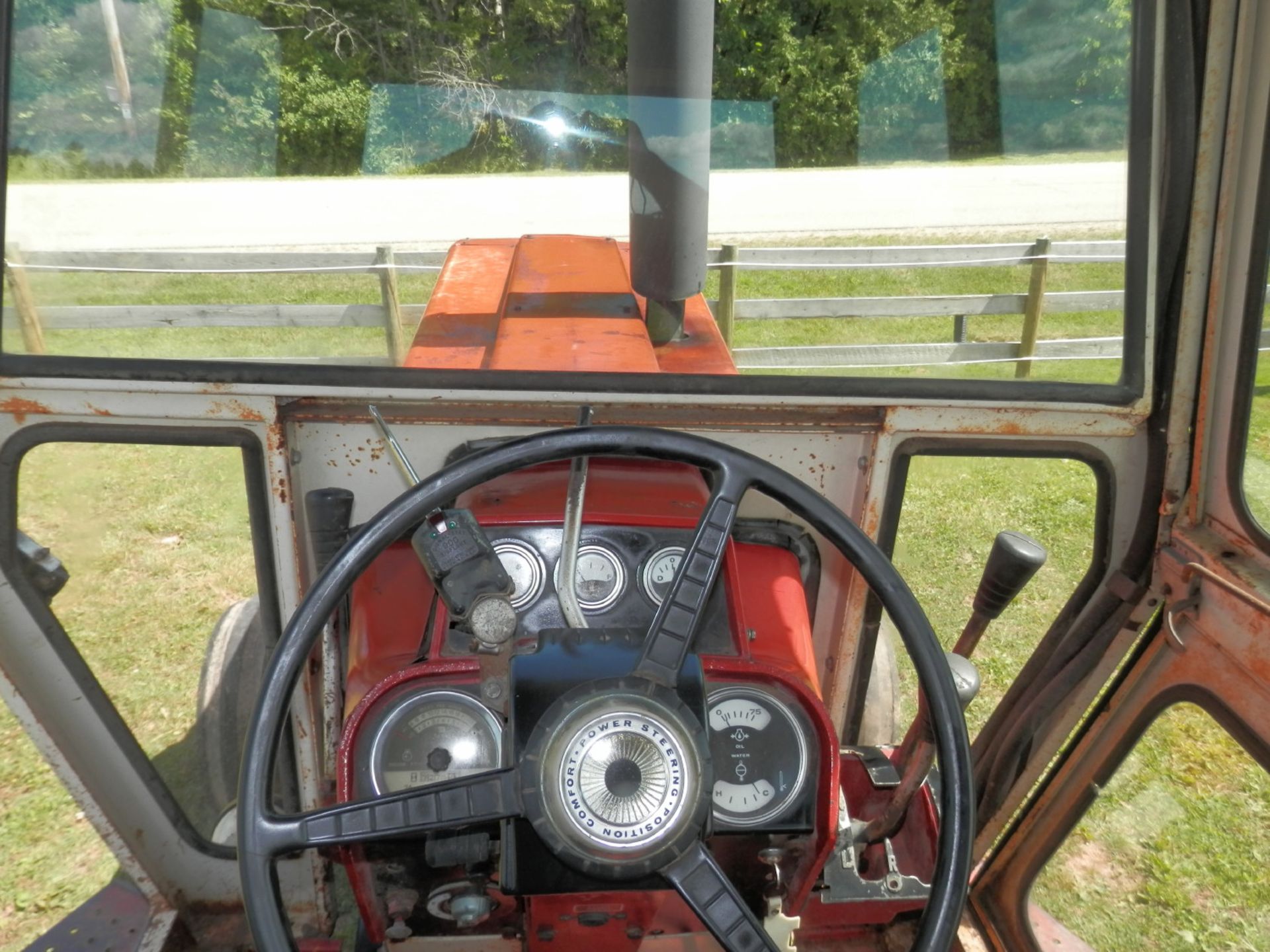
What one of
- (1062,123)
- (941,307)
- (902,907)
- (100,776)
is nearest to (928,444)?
(941,307)

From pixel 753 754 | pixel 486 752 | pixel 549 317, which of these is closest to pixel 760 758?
pixel 753 754

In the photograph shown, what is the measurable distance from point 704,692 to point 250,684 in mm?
1177

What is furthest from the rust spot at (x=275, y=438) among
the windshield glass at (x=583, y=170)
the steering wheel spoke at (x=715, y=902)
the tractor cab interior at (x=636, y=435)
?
the steering wheel spoke at (x=715, y=902)

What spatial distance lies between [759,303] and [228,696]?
4.45 feet

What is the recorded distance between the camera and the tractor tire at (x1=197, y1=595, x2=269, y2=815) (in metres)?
1.94

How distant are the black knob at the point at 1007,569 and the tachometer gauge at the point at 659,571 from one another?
1.71 ft

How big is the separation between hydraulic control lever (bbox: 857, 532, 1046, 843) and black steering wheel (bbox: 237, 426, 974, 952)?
254 millimetres

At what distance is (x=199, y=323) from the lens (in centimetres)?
150

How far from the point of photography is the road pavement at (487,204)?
1387 millimetres

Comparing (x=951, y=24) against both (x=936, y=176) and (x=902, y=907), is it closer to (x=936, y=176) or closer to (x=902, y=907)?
(x=936, y=176)

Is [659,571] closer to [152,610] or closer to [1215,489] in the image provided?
[1215,489]

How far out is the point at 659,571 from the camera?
1558 millimetres

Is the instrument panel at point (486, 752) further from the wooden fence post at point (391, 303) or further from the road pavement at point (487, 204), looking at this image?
the road pavement at point (487, 204)

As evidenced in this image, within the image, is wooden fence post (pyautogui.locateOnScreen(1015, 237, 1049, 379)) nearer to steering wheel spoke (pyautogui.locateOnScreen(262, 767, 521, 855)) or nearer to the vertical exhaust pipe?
the vertical exhaust pipe
